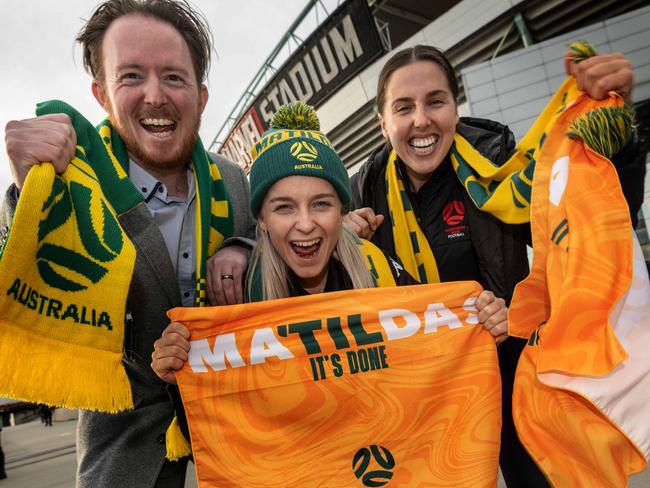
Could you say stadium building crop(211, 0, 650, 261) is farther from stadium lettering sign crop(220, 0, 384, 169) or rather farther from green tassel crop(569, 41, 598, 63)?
green tassel crop(569, 41, 598, 63)

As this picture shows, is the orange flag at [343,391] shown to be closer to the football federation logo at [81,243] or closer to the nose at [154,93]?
the football federation logo at [81,243]

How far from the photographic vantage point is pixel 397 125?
2.07 meters

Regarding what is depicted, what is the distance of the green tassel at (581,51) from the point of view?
4.75 feet

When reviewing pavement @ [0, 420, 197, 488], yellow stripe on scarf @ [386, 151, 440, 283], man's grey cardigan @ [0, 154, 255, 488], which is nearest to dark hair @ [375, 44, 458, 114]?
yellow stripe on scarf @ [386, 151, 440, 283]

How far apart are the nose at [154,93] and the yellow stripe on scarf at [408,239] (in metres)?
1.11

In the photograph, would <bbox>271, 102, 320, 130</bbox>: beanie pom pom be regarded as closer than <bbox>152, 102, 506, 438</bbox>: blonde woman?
No

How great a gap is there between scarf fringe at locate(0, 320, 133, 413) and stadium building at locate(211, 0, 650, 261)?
8.11 metres

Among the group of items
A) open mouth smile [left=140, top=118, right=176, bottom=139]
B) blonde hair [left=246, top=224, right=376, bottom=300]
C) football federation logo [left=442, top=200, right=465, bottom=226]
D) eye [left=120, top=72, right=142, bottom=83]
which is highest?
eye [left=120, top=72, right=142, bottom=83]

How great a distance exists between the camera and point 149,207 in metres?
1.82

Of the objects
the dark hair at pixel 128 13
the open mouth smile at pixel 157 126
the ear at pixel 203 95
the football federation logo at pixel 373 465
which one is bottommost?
the football federation logo at pixel 373 465

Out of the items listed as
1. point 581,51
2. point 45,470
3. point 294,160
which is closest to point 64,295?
point 294,160

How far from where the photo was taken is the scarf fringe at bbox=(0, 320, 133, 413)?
3.94 feet

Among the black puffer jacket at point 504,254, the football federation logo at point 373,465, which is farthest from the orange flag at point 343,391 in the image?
the black puffer jacket at point 504,254

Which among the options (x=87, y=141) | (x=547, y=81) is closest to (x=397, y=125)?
(x=87, y=141)
